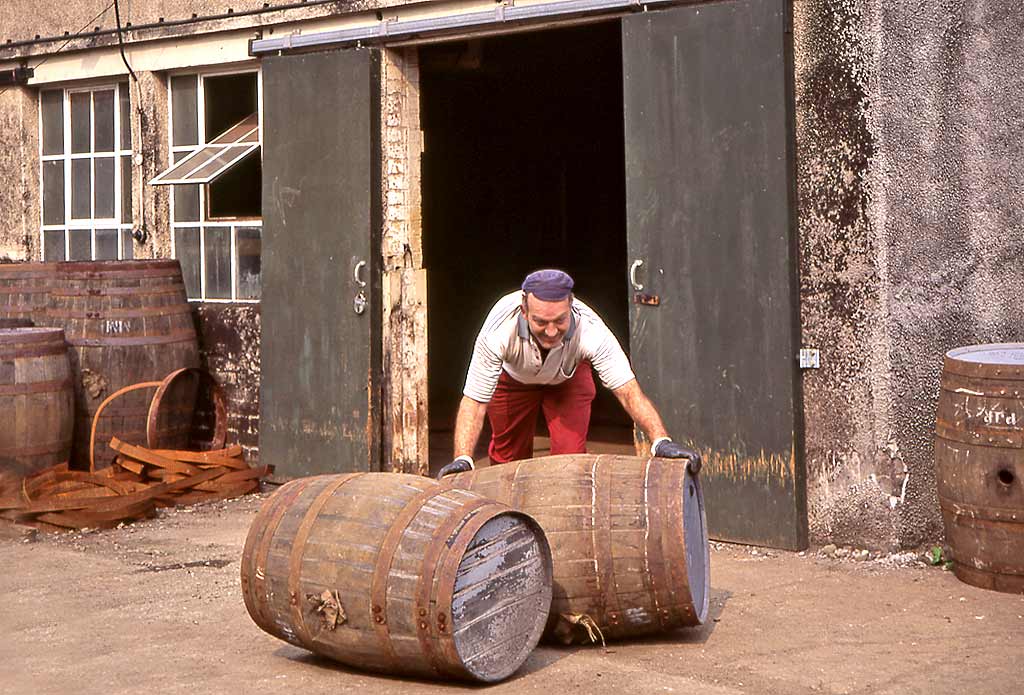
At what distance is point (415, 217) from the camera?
845 centimetres

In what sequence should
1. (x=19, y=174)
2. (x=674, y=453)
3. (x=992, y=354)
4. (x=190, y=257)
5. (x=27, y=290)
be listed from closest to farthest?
(x=674, y=453) < (x=992, y=354) < (x=27, y=290) < (x=190, y=257) < (x=19, y=174)

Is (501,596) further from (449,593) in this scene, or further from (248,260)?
(248,260)

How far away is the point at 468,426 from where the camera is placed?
18.5 ft

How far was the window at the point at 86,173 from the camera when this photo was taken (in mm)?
10117

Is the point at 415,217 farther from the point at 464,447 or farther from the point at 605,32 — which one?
the point at 605,32

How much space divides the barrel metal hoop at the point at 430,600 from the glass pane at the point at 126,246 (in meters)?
5.92

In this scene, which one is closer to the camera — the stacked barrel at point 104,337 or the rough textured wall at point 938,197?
the rough textured wall at point 938,197

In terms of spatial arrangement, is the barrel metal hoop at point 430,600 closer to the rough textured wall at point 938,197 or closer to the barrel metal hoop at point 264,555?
the barrel metal hoop at point 264,555

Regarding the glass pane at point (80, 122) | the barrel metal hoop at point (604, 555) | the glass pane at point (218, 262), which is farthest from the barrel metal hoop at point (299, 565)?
the glass pane at point (80, 122)

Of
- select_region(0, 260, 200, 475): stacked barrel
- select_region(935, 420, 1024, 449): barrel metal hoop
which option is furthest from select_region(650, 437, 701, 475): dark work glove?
select_region(0, 260, 200, 475): stacked barrel

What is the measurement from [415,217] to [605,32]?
13.9 feet

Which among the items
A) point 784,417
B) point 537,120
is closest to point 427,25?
point 784,417

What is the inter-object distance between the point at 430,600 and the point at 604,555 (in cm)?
79

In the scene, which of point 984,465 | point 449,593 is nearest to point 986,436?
point 984,465
